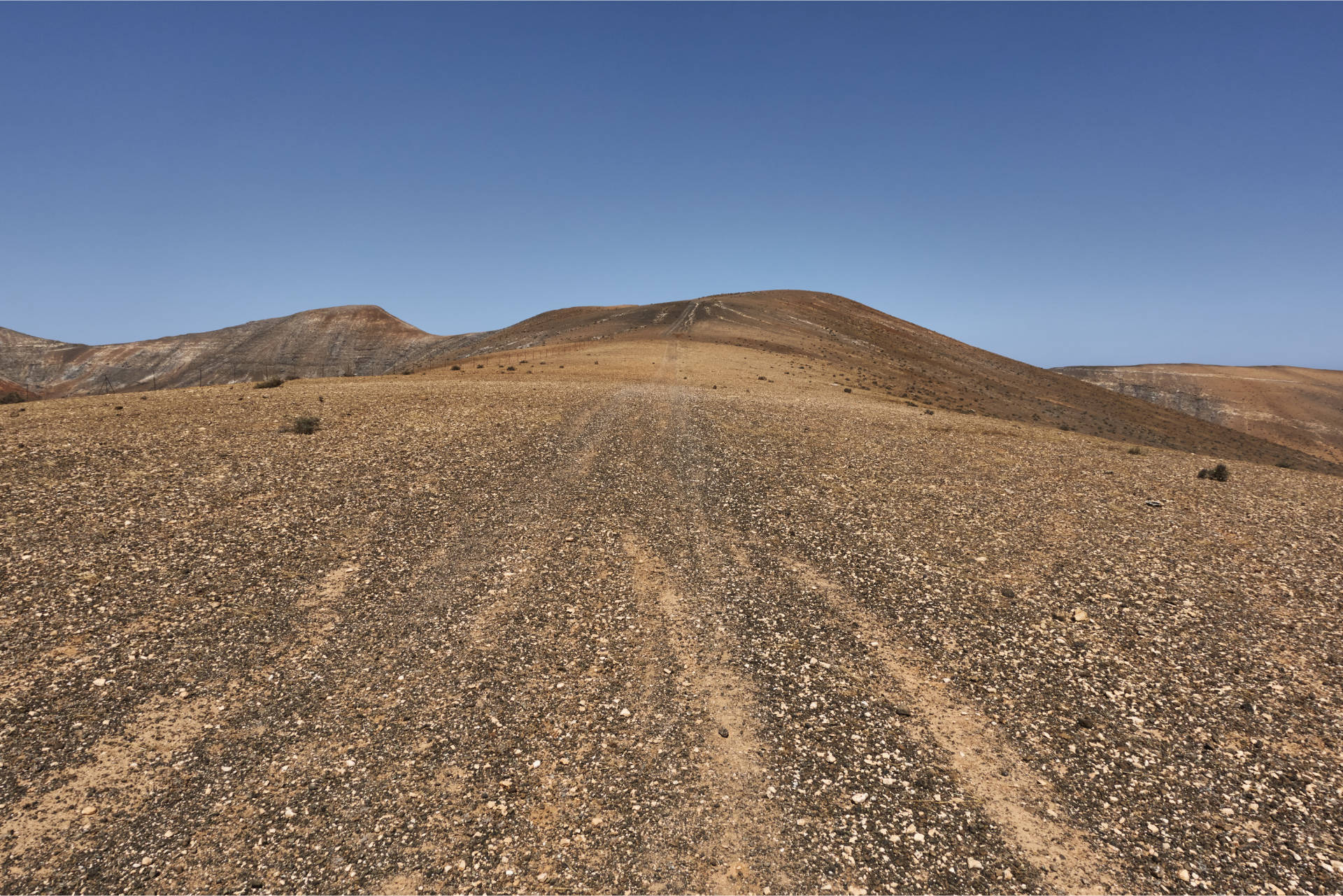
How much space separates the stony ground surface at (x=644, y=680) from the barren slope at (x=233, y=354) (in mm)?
95036

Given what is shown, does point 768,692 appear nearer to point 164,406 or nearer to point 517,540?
point 517,540

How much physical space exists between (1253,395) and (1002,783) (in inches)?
4918

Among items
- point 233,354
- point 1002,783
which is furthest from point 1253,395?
point 233,354

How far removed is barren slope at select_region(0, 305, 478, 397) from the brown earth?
11577 cm

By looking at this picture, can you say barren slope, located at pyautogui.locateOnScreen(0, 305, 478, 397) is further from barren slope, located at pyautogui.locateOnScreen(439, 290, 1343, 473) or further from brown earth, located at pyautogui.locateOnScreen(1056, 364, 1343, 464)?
brown earth, located at pyautogui.locateOnScreen(1056, 364, 1343, 464)

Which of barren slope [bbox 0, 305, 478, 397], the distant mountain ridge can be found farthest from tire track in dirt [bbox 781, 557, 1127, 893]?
barren slope [bbox 0, 305, 478, 397]

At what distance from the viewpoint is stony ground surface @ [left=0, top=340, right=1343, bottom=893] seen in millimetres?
5996

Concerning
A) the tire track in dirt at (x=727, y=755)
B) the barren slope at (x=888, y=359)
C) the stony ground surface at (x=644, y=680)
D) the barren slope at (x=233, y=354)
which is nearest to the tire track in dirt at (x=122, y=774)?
the stony ground surface at (x=644, y=680)

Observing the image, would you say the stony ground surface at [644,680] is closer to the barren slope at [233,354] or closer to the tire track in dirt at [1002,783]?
the tire track in dirt at [1002,783]

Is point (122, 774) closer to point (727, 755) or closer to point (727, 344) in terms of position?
point (727, 755)

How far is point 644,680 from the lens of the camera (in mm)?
8734

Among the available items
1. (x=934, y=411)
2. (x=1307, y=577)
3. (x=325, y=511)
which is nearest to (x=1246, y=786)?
(x=1307, y=577)

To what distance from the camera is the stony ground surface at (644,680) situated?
236 inches

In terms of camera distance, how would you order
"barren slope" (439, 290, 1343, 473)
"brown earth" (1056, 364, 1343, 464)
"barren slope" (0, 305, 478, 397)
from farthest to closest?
"barren slope" (0, 305, 478, 397) → "brown earth" (1056, 364, 1343, 464) → "barren slope" (439, 290, 1343, 473)
